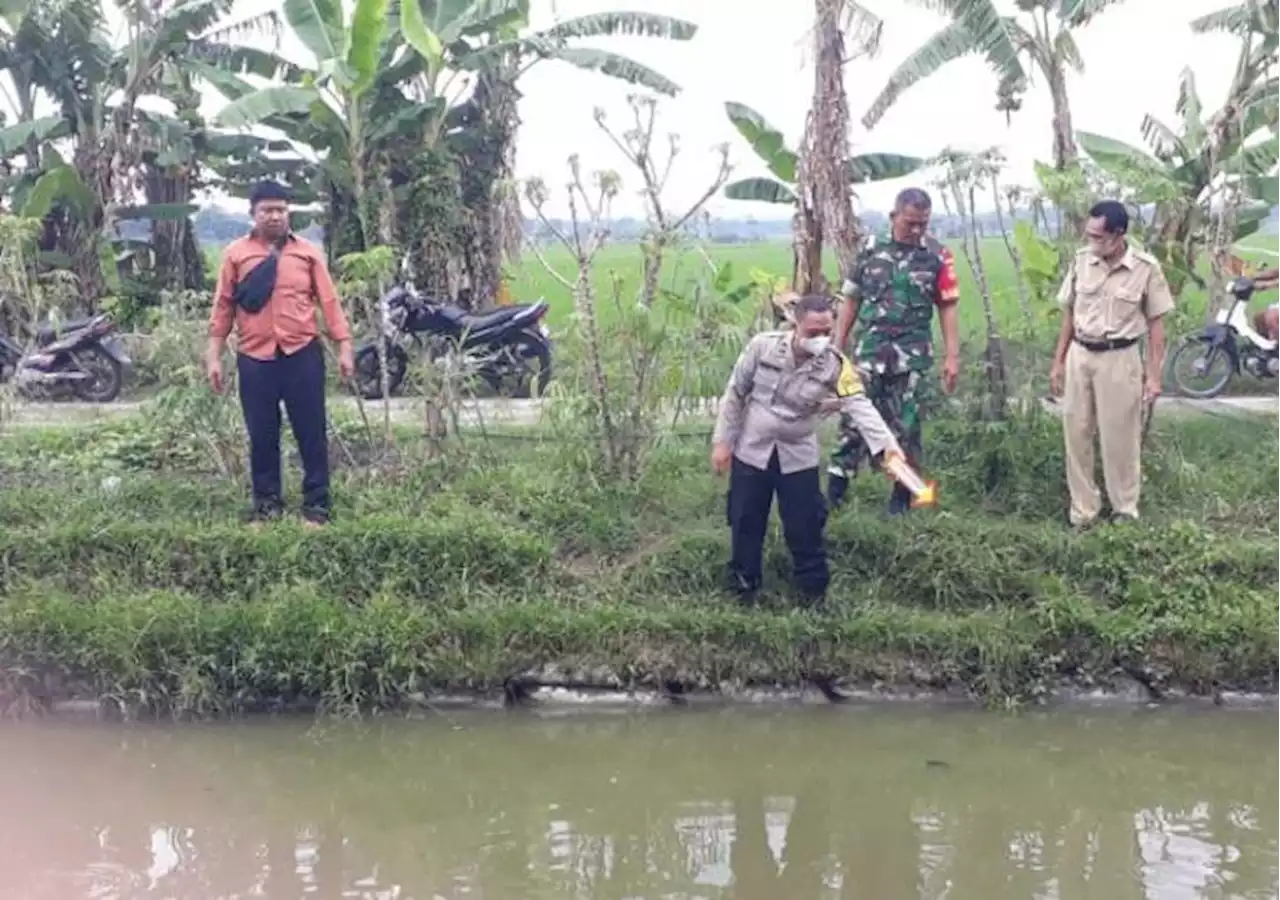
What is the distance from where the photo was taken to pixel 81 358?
9656 millimetres

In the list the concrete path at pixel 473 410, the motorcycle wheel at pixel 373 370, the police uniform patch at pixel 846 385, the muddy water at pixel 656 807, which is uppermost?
the police uniform patch at pixel 846 385

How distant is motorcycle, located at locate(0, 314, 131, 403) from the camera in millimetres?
9406

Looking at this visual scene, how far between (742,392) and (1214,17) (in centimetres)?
773

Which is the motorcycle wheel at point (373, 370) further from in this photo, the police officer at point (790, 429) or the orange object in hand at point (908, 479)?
the orange object in hand at point (908, 479)

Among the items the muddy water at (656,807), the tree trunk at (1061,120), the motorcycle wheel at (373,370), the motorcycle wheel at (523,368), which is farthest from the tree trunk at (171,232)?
the muddy water at (656,807)

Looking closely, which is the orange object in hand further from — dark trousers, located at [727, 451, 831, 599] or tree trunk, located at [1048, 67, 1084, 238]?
tree trunk, located at [1048, 67, 1084, 238]

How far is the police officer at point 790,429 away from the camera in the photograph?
548 cm

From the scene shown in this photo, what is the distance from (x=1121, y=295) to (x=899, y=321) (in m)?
0.97

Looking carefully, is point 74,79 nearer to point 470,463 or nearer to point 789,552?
point 470,463

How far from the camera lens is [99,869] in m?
4.21

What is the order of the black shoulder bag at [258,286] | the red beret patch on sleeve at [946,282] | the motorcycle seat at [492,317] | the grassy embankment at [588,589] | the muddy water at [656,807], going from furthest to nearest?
the motorcycle seat at [492,317], the red beret patch on sleeve at [946,282], the black shoulder bag at [258,286], the grassy embankment at [588,589], the muddy water at [656,807]

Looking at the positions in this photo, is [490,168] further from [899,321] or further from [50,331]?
[899,321]

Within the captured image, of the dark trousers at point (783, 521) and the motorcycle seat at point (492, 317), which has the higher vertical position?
the motorcycle seat at point (492, 317)

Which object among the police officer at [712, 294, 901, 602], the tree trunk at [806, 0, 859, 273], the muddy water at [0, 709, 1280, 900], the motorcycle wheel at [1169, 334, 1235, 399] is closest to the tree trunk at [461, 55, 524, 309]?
the tree trunk at [806, 0, 859, 273]
